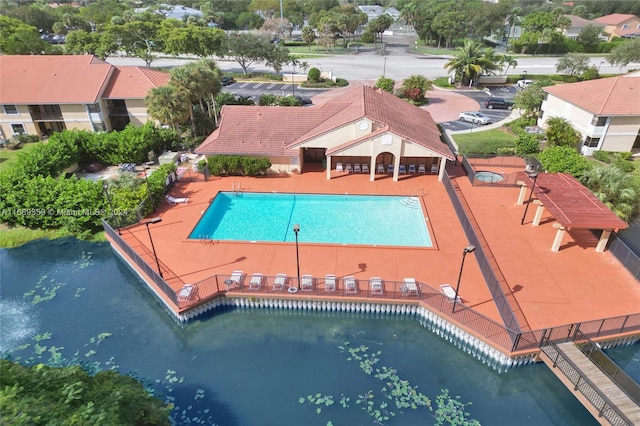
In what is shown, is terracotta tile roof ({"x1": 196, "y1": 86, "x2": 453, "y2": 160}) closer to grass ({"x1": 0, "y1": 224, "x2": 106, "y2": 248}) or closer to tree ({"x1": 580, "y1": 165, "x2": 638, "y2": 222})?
tree ({"x1": 580, "y1": 165, "x2": 638, "y2": 222})

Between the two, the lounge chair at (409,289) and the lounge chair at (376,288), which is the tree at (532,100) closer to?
the lounge chair at (409,289)

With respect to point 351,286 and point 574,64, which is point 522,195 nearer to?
point 351,286

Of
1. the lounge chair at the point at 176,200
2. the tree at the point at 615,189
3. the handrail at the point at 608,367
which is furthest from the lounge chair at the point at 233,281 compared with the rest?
the tree at the point at 615,189

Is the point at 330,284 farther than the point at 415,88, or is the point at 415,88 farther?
the point at 415,88

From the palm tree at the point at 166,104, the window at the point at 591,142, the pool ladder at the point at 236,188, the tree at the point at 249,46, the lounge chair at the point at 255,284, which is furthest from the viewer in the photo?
the tree at the point at 249,46

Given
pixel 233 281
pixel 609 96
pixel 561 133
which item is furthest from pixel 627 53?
pixel 233 281

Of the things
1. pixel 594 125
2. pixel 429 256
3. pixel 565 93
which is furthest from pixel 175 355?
pixel 565 93
